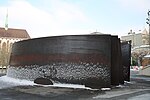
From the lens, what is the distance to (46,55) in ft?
63.7

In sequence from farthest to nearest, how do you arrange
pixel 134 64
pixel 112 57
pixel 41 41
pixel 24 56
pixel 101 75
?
1. pixel 134 64
2. pixel 24 56
3. pixel 41 41
4. pixel 112 57
5. pixel 101 75

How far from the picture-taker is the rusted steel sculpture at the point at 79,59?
17.6m

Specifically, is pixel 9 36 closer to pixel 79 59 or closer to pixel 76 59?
pixel 76 59

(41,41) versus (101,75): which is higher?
(41,41)

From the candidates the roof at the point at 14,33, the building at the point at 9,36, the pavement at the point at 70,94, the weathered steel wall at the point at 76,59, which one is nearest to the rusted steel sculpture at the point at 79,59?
the weathered steel wall at the point at 76,59

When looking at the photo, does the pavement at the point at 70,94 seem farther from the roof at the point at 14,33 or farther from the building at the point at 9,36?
the roof at the point at 14,33

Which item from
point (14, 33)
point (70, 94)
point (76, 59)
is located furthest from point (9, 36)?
point (70, 94)

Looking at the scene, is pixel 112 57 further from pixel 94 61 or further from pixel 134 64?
pixel 134 64

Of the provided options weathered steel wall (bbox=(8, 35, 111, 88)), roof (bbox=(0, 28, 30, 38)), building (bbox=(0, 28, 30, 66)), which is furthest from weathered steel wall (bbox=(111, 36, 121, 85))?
roof (bbox=(0, 28, 30, 38))

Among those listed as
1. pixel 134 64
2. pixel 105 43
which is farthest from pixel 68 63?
pixel 134 64

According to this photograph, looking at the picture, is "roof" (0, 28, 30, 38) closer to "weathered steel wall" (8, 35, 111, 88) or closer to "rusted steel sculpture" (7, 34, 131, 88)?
"rusted steel sculpture" (7, 34, 131, 88)

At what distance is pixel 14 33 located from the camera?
368 ft

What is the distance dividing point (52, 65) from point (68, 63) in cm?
140

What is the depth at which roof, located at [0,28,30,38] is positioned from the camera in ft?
358
